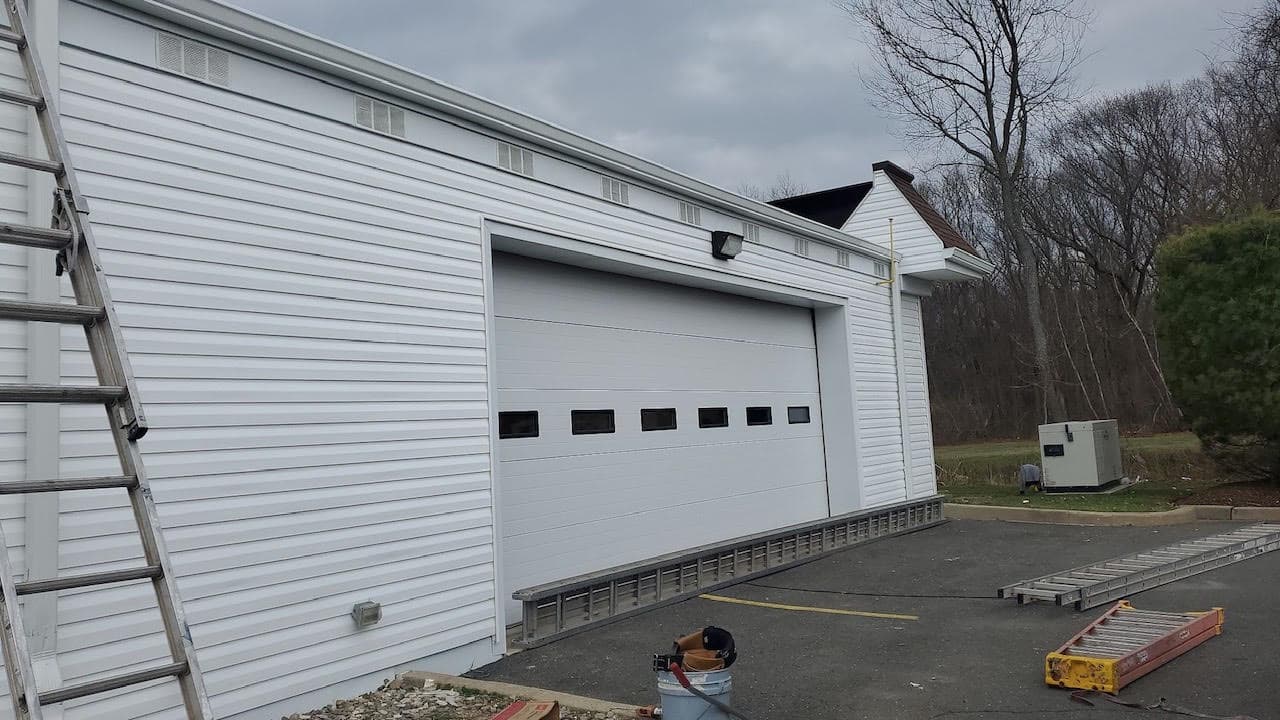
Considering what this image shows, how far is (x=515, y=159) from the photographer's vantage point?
26.6 feet

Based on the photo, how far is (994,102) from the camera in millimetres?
26047

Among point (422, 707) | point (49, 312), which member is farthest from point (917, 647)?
point (49, 312)

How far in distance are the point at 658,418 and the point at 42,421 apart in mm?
6688

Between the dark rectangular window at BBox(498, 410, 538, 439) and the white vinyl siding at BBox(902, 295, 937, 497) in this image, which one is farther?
the white vinyl siding at BBox(902, 295, 937, 497)

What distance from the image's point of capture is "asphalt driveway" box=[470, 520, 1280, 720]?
220 inches

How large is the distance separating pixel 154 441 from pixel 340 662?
6.54 ft

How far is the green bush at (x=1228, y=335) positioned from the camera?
44.2ft

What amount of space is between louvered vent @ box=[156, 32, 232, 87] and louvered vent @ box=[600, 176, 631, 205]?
13.2 ft

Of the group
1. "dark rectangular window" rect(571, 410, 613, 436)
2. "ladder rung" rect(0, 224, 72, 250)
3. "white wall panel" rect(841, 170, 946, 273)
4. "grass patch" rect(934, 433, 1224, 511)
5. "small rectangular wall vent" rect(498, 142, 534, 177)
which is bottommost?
"grass patch" rect(934, 433, 1224, 511)

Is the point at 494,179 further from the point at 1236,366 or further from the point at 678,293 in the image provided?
the point at 1236,366

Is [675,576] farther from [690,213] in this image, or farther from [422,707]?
[690,213]

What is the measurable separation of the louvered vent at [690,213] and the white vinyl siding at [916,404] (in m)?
6.09

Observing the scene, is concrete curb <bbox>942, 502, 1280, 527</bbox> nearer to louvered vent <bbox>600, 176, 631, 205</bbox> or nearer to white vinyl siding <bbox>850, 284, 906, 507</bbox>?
white vinyl siding <bbox>850, 284, 906, 507</bbox>

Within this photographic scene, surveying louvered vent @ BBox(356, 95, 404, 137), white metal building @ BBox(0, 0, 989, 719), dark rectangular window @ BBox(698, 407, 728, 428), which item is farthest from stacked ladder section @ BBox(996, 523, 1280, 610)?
louvered vent @ BBox(356, 95, 404, 137)
